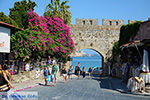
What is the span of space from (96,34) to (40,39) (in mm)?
16129

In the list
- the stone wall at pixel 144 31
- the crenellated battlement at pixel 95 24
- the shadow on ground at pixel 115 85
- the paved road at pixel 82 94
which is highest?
the crenellated battlement at pixel 95 24

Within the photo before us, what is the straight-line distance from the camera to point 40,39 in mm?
16078

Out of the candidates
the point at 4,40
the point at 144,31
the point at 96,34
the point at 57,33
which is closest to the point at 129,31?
the point at 144,31

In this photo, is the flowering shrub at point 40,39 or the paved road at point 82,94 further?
the flowering shrub at point 40,39

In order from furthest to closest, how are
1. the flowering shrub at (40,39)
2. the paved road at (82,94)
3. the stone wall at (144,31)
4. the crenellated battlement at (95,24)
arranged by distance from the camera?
the crenellated battlement at (95,24), the stone wall at (144,31), the flowering shrub at (40,39), the paved road at (82,94)

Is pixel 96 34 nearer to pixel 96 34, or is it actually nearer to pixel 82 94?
pixel 96 34

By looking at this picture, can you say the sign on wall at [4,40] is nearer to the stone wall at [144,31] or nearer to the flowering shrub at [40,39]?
the flowering shrub at [40,39]

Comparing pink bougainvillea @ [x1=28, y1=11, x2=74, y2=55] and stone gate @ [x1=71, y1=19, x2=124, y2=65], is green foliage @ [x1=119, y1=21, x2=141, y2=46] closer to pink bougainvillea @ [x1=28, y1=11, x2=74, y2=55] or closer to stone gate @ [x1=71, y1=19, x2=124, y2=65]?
pink bougainvillea @ [x1=28, y1=11, x2=74, y2=55]

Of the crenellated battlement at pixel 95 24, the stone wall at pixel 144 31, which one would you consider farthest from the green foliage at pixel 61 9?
the stone wall at pixel 144 31

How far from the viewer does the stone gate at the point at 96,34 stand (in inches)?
1188

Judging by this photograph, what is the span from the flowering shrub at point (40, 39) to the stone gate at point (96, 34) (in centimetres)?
549

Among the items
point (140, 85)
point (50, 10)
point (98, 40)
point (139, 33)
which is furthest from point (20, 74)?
point (98, 40)

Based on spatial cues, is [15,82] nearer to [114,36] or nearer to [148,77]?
[148,77]

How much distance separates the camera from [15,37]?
46.8 ft
